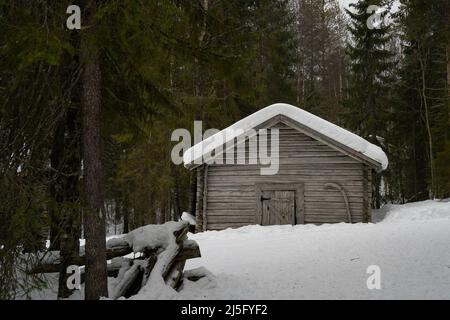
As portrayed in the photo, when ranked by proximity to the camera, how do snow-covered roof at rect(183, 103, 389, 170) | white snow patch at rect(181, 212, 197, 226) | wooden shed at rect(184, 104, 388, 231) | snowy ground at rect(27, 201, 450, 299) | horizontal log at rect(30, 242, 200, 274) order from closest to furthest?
horizontal log at rect(30, 242, 200, 274), snowy ground at rect(27, 201, 450, 299), snow-covered roof at rect(183, 103, 389, 170), wooden shed at rect(184, 104, 388, 231), white snow patch at rect(181, 212, 197, 226)

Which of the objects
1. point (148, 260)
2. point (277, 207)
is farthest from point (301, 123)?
point (148, 260)

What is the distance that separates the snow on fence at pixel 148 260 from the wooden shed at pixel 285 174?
7984 millimetres

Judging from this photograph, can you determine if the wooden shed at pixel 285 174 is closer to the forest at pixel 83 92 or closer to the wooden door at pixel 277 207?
the wooden door at pixel 277 207

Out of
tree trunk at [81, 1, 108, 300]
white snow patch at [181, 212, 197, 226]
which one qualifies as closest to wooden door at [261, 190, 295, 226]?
white snow patch at [181, 212, 197, 226]

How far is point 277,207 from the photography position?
49.6ft

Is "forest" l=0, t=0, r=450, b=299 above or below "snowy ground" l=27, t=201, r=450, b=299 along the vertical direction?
above

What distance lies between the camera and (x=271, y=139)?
15438 millimetres

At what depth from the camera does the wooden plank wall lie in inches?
592

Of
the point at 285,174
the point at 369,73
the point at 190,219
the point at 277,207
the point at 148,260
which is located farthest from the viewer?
the point at 369,73

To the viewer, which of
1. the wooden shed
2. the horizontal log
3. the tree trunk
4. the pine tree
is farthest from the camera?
the pine tree

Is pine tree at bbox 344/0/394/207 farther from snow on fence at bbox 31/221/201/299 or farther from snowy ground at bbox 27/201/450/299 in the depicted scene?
snow on fence at bbox 31/221/201/299

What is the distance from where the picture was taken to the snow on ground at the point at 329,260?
6605 millimetres

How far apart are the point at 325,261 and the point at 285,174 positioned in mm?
6508

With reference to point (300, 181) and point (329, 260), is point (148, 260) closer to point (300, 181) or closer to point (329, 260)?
point (329, 260)
